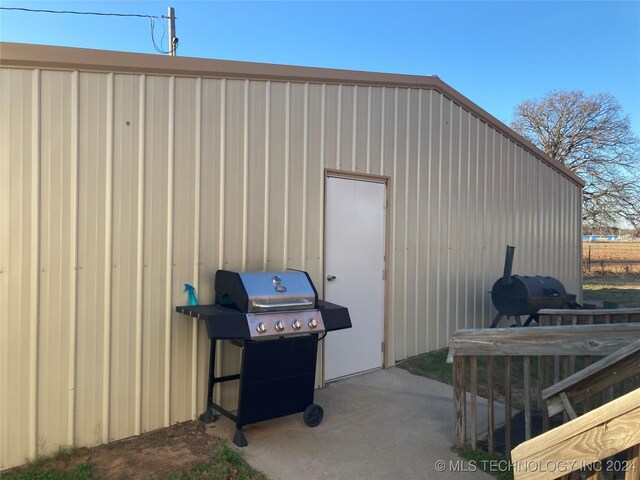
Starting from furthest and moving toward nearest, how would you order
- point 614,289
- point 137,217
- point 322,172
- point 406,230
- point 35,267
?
point 614,289
point 406,230
point 322,172
point 137,217
point 35,267

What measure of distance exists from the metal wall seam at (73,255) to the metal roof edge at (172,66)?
15 centimetres

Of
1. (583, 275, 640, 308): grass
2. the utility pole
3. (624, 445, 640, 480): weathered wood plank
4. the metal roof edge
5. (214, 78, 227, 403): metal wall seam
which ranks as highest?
the utility pole

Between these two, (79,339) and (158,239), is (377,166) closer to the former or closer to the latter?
(158,239)

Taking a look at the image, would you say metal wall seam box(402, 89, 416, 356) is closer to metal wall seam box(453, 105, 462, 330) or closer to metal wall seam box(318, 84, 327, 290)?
metal wall seam box(453, 105, 462, 330)

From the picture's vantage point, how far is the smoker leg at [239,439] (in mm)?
3580

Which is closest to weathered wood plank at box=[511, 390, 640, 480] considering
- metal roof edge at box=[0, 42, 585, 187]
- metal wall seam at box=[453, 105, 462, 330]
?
metal roof edge at box=[0, 42, 585, 187]

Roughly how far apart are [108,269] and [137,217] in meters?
0.44

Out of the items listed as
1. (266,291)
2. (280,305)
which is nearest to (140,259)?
(266,291)

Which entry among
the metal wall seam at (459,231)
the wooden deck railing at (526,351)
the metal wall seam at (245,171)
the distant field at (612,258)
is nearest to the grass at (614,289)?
the distant field at (612,258)

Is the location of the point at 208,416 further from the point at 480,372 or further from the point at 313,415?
the point at 480,372

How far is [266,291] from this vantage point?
3590 millimetres

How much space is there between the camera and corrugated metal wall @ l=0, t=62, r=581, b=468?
10.8 feet

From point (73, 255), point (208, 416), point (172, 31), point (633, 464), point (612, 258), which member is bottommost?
point (208, 416)

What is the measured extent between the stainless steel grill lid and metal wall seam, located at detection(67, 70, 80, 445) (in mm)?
1057
